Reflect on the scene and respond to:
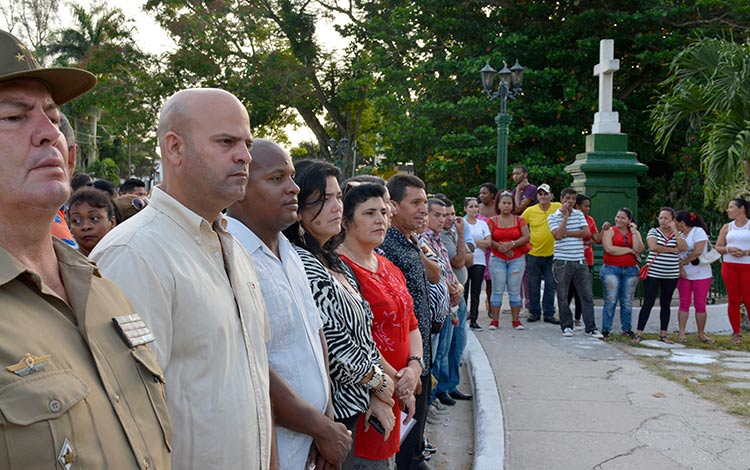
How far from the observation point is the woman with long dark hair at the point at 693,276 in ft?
32.0

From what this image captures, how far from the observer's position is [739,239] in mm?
9930

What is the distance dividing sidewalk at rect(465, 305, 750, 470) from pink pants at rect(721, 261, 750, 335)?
1.15 meters

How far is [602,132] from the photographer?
12.7 meters

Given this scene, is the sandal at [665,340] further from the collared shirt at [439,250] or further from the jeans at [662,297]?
the collared shirt at [439,250]

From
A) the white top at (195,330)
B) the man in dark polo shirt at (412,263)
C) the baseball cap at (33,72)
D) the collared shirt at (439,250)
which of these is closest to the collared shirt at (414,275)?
the man in dark polo shirt at (412,263)

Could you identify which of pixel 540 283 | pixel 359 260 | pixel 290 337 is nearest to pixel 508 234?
pixel 540 283

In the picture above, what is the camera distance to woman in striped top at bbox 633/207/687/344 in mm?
9648

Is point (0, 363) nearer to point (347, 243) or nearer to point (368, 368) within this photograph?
point (368, 368)

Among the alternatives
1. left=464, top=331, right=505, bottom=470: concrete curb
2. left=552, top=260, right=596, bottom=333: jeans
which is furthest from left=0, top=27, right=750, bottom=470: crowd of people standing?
left=552, top=260, right=596, bottom=333: jeans

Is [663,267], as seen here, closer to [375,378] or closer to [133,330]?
[375,378]

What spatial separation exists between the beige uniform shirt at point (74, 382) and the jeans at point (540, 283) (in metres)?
9.40

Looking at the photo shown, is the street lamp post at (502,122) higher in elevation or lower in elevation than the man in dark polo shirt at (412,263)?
higher

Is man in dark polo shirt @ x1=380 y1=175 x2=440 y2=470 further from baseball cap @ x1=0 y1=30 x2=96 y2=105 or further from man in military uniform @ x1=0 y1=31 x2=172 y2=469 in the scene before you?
baseball cap @ x1=0 y1=30 x2=96 y2=105

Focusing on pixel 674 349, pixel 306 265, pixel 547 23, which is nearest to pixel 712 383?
pixel 674 349
